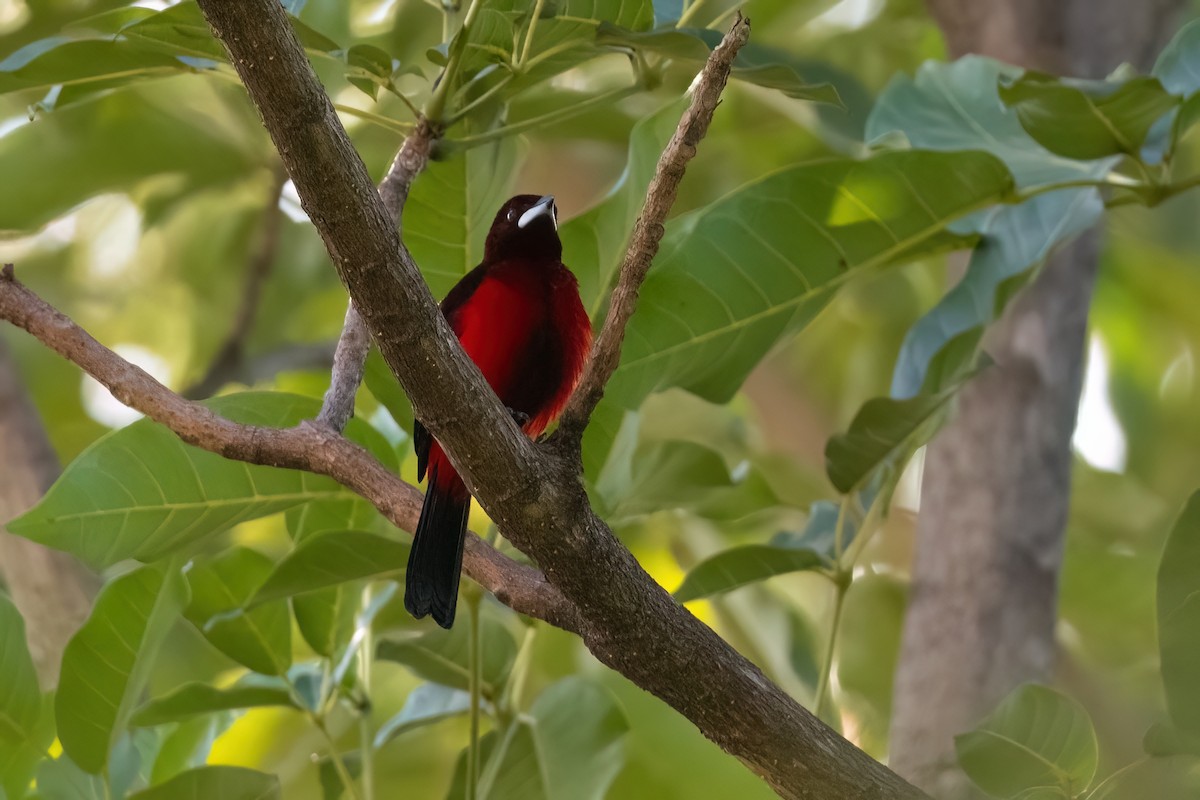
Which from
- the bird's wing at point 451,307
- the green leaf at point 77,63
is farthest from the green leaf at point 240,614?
the green leaf at point 77,63

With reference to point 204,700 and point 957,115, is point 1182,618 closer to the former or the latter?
point 957,115

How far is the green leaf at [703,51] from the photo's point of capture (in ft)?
7.18

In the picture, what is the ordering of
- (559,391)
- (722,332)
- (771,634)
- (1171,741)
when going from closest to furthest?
(1171,741) < (722,332) < (559,391) < (771,634)

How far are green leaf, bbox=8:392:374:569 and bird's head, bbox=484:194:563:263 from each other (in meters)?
1.03

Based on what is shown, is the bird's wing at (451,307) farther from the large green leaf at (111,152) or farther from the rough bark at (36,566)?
the large green leaf at (111,152)

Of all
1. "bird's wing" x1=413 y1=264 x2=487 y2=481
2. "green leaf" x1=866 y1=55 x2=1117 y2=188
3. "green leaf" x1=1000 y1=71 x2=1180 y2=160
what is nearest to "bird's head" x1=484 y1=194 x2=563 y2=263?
"bird's wing" x1=413 y1=264 x2=487 y2=481

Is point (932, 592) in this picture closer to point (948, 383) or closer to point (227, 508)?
point (948, 383)

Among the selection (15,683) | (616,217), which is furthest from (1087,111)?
(15,683)

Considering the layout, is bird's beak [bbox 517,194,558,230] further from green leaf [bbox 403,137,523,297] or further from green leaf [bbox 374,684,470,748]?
green leaf [bbox 374,684,470,748]

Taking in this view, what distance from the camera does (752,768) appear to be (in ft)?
6.37

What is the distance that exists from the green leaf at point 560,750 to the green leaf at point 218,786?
0.37 m

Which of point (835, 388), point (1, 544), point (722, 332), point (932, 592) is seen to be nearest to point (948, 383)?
point (722, 332)

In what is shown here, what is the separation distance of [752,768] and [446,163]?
1.21 m

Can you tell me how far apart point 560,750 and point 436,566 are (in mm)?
498
